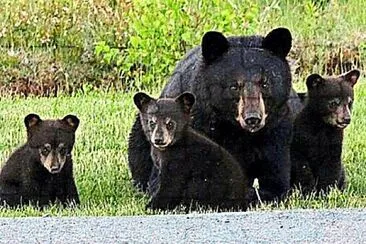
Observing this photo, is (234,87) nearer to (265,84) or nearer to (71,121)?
(265,84)

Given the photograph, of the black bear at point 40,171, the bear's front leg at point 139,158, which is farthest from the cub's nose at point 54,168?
the bear's front leg at point 139,158

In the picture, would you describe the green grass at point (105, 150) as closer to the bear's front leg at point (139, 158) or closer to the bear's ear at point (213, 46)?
the bear's front leg at point (139, 158)

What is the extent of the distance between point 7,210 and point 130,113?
8.71 ft

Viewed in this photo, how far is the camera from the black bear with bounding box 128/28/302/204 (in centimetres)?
574

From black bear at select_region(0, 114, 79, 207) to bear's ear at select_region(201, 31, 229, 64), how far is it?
778 millimetres

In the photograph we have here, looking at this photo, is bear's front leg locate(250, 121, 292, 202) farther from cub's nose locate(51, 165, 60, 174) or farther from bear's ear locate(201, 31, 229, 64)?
cub's nose locate(51, 165, 60, 174)

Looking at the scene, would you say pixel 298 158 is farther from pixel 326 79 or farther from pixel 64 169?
pixel 64 169

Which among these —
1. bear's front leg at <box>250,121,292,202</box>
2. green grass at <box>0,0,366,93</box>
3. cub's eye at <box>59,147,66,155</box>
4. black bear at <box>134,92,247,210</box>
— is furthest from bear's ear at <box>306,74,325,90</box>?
green grass at <box>0,0,366,93</box>

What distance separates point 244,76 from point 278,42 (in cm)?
29

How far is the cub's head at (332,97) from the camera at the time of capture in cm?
609

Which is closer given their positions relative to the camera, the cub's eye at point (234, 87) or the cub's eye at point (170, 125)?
the cub's eye at point (170, 125)

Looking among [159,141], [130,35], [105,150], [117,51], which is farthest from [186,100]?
[130,35]

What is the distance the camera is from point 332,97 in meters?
6.15

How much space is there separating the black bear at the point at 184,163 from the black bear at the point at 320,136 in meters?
0.56
